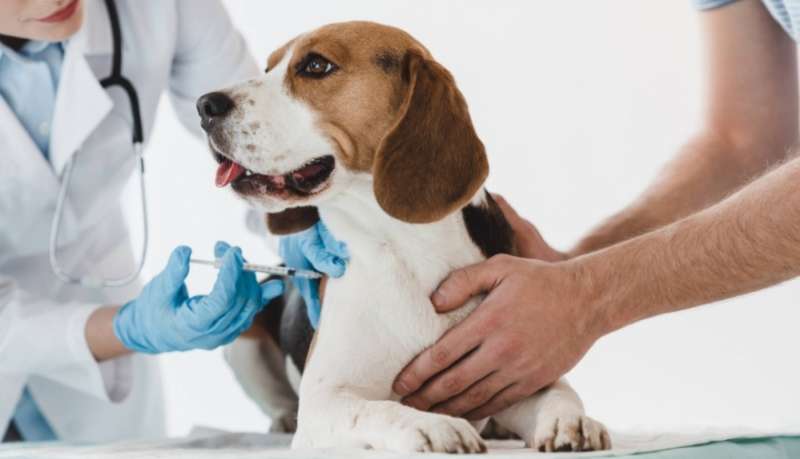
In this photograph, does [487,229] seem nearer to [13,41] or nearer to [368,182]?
[368,182]

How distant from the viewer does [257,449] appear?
209 centimetres

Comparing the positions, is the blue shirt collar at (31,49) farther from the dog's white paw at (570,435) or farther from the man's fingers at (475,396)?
the dog's white paw at (570,435)

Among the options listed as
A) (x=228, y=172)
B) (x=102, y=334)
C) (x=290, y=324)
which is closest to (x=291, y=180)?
(x=228, y=172)

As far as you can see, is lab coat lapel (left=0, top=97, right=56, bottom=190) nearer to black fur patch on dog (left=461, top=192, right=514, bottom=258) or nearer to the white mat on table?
the white mat on table

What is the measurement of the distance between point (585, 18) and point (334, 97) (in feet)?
7.54

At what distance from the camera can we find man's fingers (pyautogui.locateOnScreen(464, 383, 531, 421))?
192 centimetres

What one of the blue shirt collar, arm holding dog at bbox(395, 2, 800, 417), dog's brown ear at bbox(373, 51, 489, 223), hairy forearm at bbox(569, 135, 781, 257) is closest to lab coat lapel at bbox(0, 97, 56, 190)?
the blue shirt collar

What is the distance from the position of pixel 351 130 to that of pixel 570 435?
0.71 metres

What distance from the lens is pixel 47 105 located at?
255 centimetres

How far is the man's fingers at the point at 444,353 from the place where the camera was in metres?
1.88

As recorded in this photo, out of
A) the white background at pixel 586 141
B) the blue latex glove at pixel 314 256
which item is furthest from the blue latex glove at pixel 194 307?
the white background at pixel 586 141

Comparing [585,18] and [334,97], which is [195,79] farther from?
[585,18]

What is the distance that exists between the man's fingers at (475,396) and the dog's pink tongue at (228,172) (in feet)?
1.95

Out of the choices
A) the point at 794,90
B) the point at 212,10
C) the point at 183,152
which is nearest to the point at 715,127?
the point at 794,90
